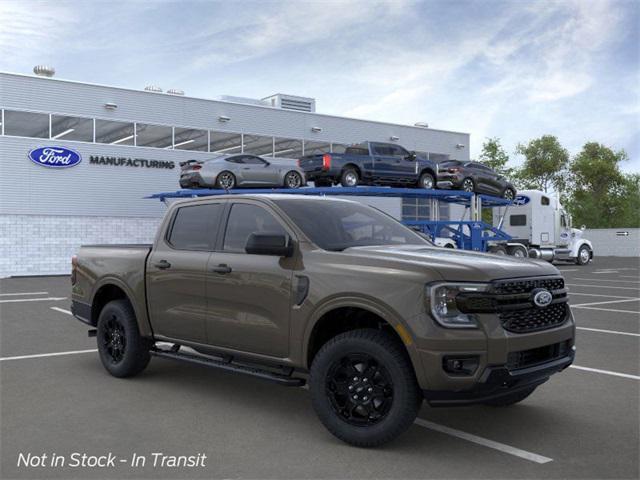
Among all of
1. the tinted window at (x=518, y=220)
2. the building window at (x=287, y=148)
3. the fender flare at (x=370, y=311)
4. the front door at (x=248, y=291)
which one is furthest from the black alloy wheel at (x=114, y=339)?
the building window at (x=287, y=148)

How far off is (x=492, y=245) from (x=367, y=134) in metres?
12.8

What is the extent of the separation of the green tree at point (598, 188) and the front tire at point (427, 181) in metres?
51.7

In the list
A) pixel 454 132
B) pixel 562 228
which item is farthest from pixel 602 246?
pixel 562 228

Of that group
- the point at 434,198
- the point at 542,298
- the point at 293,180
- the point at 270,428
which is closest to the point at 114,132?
the point at 293,180

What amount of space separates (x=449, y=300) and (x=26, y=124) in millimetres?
26655

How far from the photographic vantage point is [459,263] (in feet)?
15.1

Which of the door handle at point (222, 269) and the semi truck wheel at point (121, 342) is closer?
the door handle at point (222, 269)

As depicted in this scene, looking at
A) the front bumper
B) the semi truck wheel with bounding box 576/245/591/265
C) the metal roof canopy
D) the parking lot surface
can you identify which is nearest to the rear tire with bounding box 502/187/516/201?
the metal roof canopy

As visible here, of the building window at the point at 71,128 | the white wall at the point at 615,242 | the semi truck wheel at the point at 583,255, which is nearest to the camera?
the building window at the point at 71,128

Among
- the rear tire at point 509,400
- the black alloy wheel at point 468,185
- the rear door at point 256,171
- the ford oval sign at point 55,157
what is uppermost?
the ford oval sign at point 55,157

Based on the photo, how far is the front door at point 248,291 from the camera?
17.3 feet

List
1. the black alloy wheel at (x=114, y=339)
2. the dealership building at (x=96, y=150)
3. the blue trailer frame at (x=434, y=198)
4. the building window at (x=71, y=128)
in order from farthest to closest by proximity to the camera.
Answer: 1. the building window at (x=71, y=128)
2. the dealership building at (x=96, y=150)
3. the blue trailer frame at (x=434, y=198)
4. the black alloy wheel at (x=114, y=339)

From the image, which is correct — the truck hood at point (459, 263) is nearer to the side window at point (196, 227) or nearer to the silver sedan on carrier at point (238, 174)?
the side window at point (196, 227)

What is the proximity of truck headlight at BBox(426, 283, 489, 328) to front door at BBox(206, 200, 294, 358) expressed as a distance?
49.1 inches
